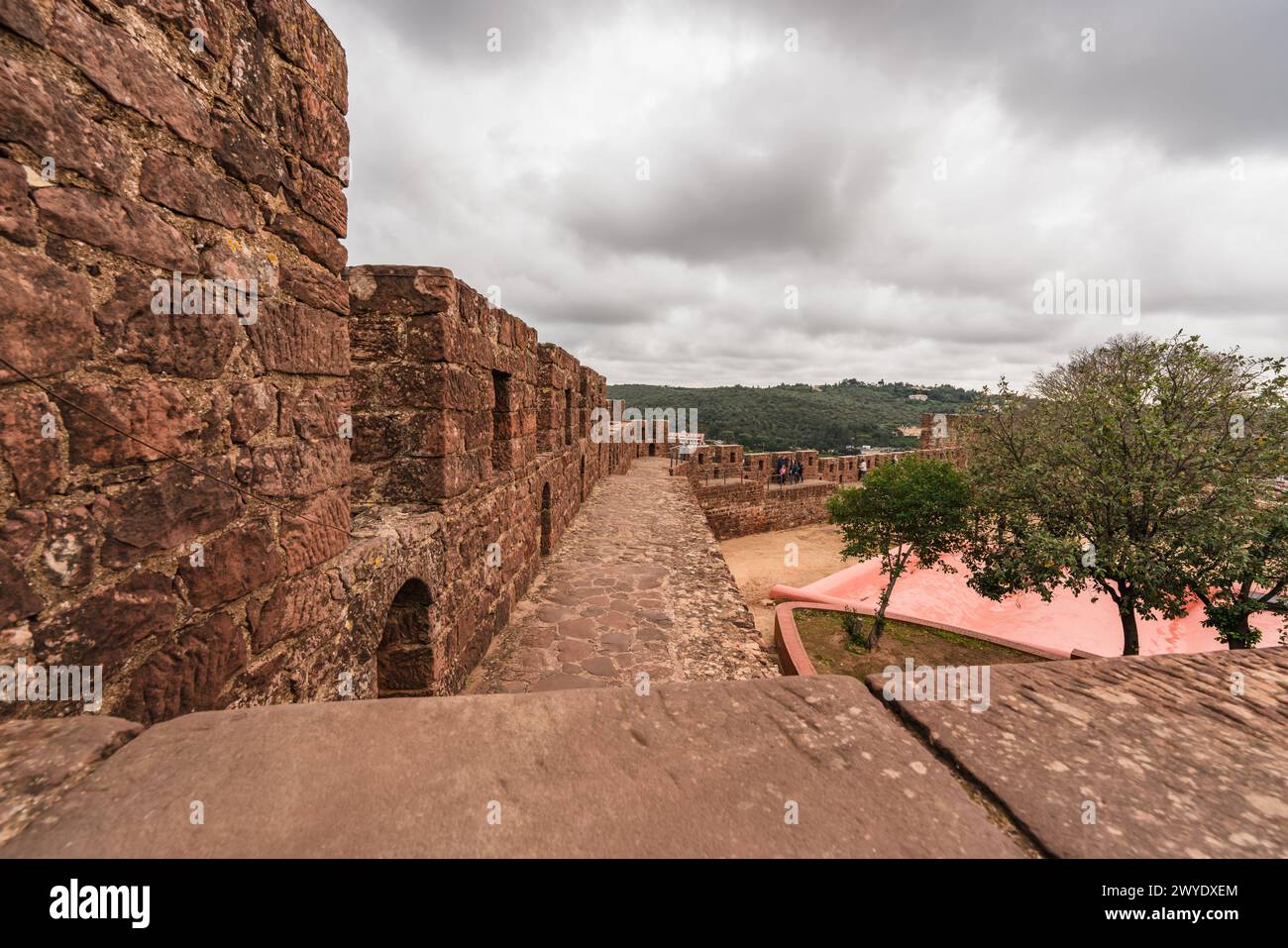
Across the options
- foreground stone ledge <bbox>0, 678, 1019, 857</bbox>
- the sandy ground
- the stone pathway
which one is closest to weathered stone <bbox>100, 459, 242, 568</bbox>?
foreground stone ledge <bbox>0, 678, 1019, 857</bbox>

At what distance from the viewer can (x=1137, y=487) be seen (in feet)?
22.8

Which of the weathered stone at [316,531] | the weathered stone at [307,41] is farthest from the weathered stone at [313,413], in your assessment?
the weathered stone at [307,41]

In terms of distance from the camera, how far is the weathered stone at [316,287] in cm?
193

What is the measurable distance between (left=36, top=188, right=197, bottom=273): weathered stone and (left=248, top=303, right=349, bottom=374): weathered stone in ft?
1.03

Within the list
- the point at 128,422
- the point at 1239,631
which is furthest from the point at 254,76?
the point at 1239,631

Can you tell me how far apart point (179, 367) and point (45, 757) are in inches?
38.7

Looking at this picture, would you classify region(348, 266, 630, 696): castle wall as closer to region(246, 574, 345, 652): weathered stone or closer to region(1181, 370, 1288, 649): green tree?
region(246, 574, 345, 652): weathered stone

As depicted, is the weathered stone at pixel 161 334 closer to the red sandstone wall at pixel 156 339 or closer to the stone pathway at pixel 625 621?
the red sandstone wall at pixel 156 339

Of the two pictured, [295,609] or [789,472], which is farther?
[789,472]

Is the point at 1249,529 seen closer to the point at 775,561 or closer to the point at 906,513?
the point at 906,513

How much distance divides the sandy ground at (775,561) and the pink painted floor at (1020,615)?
3.08 feet

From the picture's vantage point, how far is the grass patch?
809 centimetres
